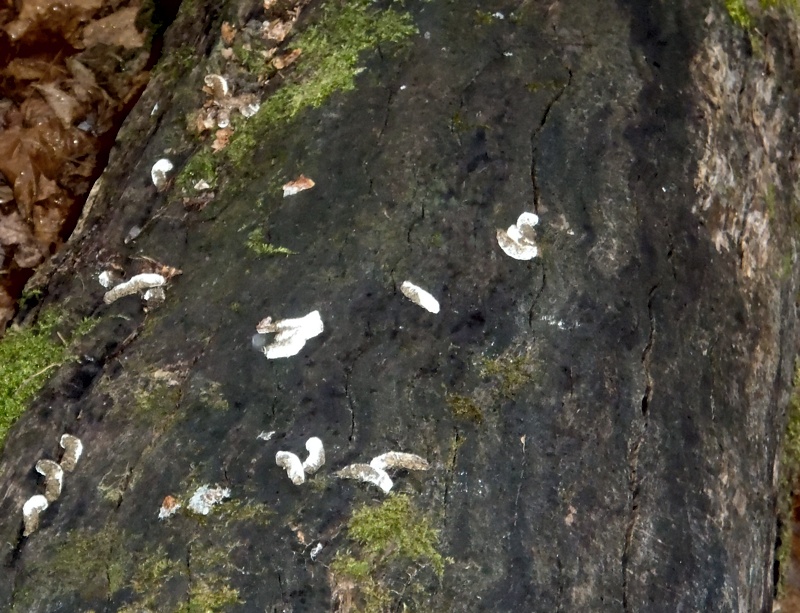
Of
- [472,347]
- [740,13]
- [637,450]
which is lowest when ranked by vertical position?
[637,450]

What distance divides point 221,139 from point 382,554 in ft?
4.69

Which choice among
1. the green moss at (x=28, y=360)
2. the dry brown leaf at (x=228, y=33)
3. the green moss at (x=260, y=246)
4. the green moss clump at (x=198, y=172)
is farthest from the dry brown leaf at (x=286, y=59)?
the green moss at (x=28, y=360)

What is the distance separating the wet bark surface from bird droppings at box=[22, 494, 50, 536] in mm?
39

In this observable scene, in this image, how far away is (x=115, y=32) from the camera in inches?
137

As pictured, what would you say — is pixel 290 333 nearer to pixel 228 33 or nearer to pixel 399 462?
pixel 399 462

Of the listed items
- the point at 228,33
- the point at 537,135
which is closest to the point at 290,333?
the point at 537,135

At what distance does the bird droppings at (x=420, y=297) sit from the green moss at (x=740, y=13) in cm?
144

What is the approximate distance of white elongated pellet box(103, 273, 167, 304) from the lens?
2.12 m

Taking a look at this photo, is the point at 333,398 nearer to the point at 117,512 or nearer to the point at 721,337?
the point at 117,512

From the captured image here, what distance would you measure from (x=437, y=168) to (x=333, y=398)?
748 millimetres

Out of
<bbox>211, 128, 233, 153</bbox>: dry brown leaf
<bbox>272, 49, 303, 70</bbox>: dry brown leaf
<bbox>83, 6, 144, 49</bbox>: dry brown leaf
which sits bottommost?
<bbox>211, 128, 233, 153</bbox>: dry brown leaf

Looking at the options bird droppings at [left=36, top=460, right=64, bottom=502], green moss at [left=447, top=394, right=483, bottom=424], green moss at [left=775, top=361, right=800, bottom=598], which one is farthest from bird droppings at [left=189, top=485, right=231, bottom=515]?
green moss at [left=775, top=361, right=800, bottom=598]

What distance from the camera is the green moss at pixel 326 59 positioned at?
7.21ft

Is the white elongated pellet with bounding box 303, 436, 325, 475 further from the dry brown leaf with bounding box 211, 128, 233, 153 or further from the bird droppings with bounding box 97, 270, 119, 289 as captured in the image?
the dry brown leaf with bounding box 211, 128, 233, 153
